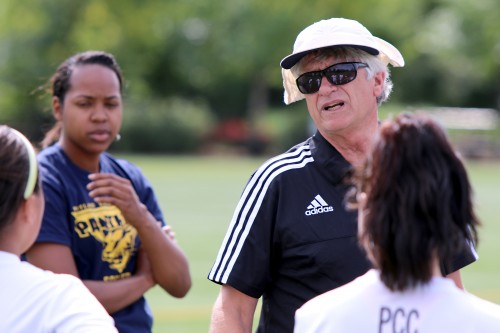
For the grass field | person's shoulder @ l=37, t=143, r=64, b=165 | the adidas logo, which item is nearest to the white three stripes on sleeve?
the adidas logo

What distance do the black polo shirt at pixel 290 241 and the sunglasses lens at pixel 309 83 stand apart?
0.35 metres

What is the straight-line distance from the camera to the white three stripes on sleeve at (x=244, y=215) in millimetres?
4234

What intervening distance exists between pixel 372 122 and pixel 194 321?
6761mm

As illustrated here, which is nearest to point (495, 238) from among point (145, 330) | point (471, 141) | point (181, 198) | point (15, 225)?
point (181, 198)

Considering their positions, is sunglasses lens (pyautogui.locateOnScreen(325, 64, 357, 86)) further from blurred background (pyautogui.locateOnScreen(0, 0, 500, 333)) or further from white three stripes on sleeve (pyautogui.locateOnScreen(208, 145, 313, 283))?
blurred background (pyautogui.locateOnScreen(0, 0, 500, 333))

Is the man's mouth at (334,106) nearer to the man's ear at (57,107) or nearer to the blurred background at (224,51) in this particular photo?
the man's ear at (57,107)

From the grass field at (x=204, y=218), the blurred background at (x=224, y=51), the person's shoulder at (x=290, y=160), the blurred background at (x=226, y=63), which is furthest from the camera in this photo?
the blurred background at (x=224, y=51)

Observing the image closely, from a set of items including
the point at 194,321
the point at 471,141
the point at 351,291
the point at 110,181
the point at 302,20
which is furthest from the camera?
the point at 302,20

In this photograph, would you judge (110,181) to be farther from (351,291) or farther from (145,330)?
(351,291)

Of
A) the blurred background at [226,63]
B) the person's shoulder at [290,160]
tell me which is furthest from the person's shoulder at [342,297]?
the blurred background at [226,63]

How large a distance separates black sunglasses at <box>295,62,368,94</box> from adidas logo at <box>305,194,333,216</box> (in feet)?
1.73

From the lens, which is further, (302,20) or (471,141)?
(302,20)

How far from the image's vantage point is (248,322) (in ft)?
13.9

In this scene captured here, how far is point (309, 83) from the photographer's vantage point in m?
4.48
